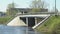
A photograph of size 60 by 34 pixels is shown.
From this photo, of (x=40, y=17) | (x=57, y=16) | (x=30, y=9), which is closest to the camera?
(x=57, y=16)

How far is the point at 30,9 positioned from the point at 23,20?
3602cm

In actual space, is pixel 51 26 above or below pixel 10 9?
above

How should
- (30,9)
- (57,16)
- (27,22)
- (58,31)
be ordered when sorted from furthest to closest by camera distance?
(30,9) → (27,22) → (57,16) → (58,31)

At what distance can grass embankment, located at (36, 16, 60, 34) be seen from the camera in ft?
176

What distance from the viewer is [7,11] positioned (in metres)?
128

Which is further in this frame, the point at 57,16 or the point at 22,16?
the point at 22,16

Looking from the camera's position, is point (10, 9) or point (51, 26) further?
point (10, 9)

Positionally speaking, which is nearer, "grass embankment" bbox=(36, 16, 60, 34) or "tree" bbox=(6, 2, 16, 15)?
"grass embankment" bbox=(36, 16, 60, 34)

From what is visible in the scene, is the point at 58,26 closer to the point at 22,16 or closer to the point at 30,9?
the point at 22,16

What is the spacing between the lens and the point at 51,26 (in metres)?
55.7

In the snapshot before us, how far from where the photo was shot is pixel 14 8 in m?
131

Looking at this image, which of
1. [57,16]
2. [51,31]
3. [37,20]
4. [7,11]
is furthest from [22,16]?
[7,11]

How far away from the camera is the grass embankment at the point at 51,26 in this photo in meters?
53.5

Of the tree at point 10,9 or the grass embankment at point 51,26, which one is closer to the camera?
the grass embankment at point 51,26
